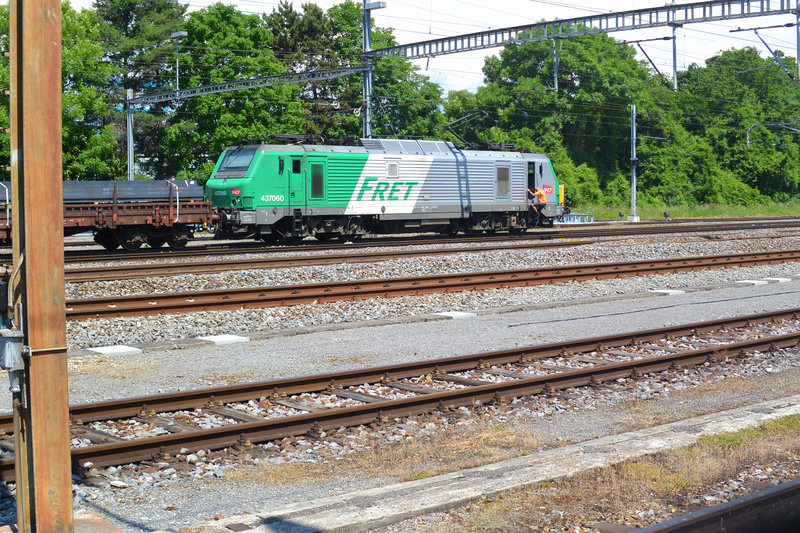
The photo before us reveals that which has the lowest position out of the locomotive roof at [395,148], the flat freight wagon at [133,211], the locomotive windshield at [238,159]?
the flat freight wagon at [133,211]

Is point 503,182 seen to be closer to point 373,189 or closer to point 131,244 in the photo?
point 373,189

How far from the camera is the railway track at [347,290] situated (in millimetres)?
13961

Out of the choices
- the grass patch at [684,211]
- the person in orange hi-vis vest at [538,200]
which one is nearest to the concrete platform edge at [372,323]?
the person in orange hi-vis vest at [538,200]

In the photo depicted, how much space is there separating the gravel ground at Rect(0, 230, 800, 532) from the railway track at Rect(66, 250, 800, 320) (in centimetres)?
45

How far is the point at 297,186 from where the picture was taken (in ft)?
87.4

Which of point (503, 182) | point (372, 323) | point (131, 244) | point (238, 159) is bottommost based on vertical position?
point (372, 323)

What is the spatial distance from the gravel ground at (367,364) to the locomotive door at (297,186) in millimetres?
7129

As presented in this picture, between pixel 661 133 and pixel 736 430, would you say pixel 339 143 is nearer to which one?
pixel 736 430

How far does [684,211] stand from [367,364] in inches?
2146

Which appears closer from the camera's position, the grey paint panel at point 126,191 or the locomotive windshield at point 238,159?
the grey paint panel at point 126,191

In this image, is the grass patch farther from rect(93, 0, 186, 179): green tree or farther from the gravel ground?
the gravel ground

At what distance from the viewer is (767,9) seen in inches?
960

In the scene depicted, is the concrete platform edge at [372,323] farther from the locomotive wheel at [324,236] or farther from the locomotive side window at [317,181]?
the locomotive wheel at [324,236]

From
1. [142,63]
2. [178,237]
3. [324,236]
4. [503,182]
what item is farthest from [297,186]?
[142,63]
